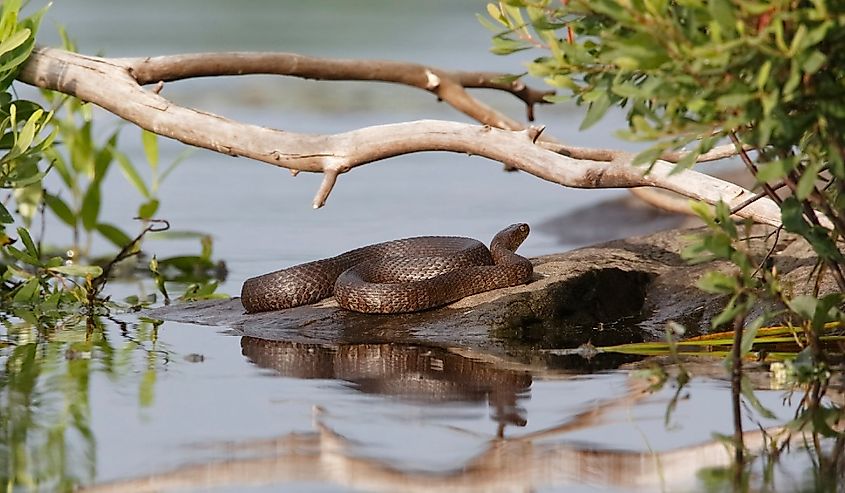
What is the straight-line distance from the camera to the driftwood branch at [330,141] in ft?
23.0

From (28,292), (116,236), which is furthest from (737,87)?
(116,236)

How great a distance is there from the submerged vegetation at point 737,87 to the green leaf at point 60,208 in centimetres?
489

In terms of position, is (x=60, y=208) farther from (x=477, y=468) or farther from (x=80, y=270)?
(x=477, y=468)

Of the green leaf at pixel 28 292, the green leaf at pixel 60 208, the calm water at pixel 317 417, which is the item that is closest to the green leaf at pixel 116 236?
the green leaf at pixel 60 208

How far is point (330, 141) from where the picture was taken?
24.1ft

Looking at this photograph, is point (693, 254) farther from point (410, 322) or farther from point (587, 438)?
point (410, 322)

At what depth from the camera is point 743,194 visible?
697cm

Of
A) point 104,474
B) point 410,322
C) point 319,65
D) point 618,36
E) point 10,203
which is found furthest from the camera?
point 10,203

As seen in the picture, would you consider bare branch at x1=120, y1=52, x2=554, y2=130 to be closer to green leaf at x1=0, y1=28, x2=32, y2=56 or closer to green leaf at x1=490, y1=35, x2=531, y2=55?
green leaf at x1=0, y1=28, x2=32, y2=56

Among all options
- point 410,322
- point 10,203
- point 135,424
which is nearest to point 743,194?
point 410,322

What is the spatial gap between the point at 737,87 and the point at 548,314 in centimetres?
305

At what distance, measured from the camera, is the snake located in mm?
7719

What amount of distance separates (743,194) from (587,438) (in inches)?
85.0

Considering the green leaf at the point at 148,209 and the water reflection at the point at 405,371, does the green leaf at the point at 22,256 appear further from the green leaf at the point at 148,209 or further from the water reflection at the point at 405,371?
the green leaf at the point at 148,209
